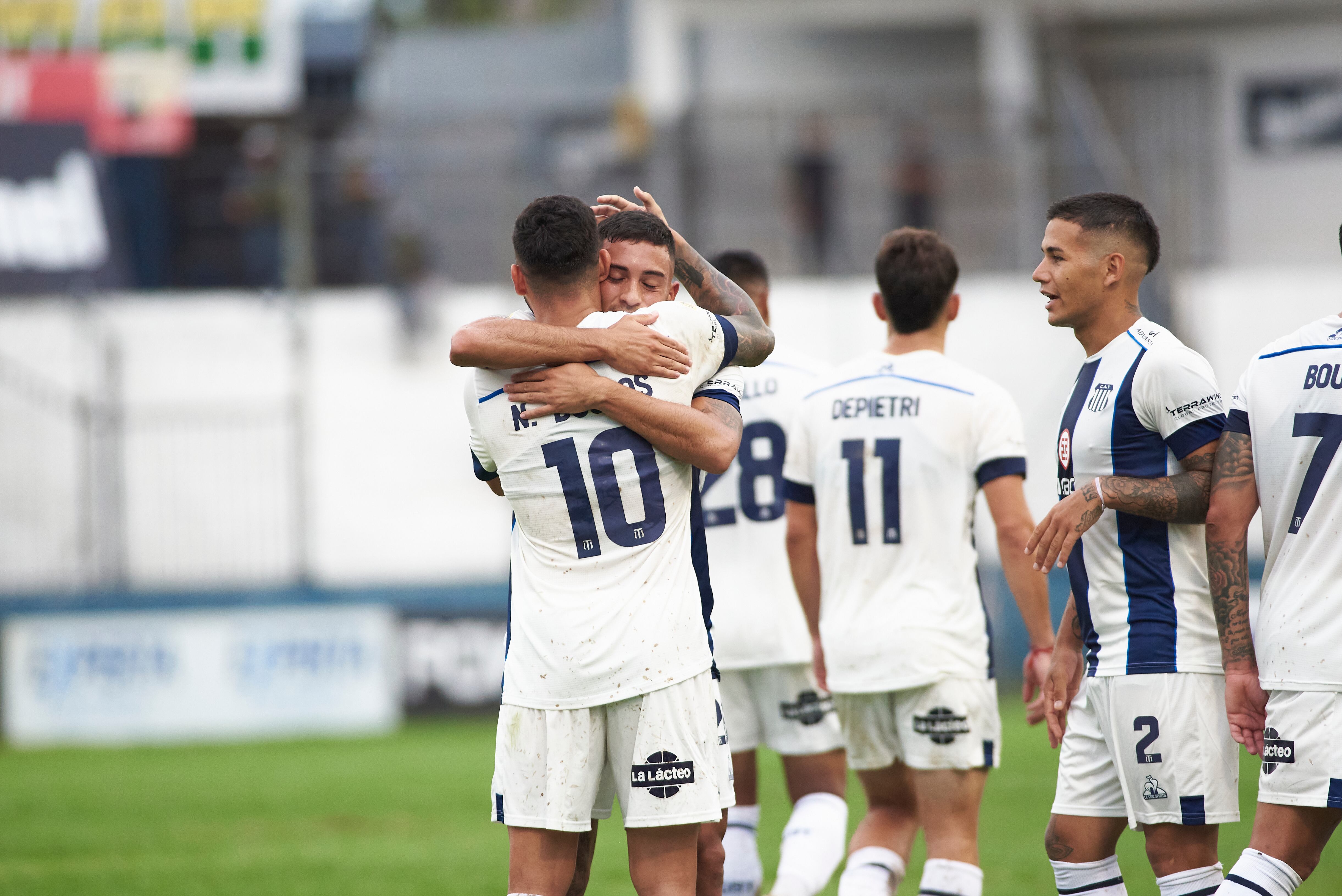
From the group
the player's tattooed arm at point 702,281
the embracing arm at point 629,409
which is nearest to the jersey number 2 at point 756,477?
the player's tattooed arm at point 702,281

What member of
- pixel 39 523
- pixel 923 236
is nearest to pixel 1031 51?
pixel 39 523

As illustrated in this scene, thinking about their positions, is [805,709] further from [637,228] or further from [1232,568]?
[637,228]

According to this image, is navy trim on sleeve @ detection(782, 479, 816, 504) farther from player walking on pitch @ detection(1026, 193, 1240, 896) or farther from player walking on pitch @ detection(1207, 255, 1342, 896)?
player walking on pitch @ detection(1207, 255, 1342, 896)

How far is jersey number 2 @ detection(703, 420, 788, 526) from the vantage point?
19.7 feet

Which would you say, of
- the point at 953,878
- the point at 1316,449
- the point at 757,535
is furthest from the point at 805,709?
the point at 1316,449

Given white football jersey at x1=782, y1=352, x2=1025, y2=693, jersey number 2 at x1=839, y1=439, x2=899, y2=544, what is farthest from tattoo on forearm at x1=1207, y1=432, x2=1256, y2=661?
jersey number 2 at x1=839, y1=439, x2=899, y2=544

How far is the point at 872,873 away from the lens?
5367 mm

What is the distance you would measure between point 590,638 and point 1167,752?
1767 millimetres

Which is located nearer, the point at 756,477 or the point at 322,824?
the point at 756,477

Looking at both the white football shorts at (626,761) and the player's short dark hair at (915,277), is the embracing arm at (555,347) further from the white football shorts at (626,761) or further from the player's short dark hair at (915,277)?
the player's short dark hair at (915,277)

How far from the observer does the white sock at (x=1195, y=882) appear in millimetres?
4320

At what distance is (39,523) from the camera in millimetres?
17625

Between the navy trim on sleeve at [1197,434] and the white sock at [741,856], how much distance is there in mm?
2440

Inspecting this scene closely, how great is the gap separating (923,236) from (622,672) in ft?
7.72
